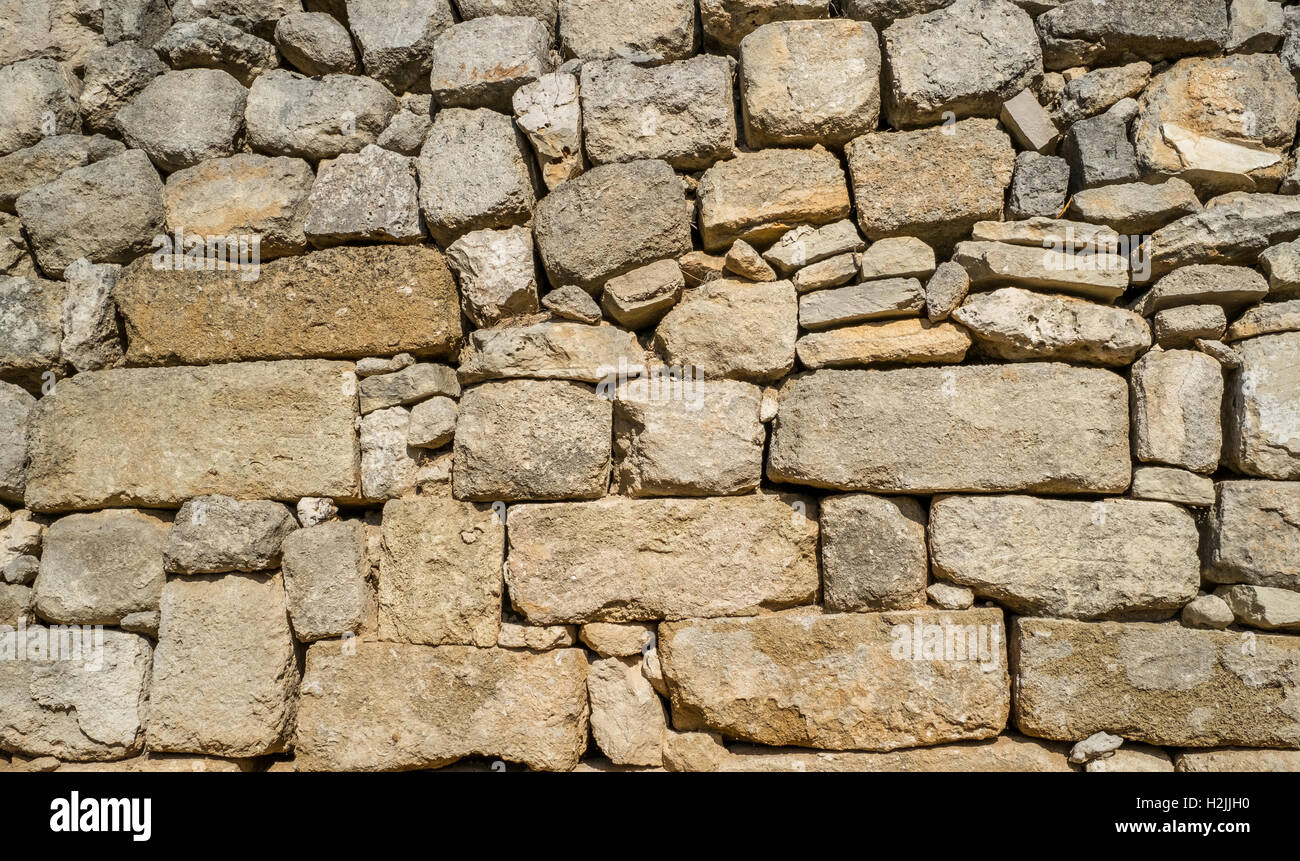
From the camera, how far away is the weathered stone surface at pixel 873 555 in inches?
108

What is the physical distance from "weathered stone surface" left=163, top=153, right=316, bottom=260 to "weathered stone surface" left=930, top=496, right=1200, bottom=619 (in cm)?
272

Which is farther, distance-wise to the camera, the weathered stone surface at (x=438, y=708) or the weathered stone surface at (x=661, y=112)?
the weathered stone surface at (x=661, y=112)

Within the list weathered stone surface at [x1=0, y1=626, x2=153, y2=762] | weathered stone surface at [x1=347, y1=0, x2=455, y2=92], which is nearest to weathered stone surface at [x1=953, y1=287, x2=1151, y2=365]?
weathered stone surface at [x1=347, y1=0, x2=455, y2=92]

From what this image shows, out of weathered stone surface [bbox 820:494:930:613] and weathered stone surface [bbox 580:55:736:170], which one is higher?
weathered stone surface [bbox 580:55:736:170]

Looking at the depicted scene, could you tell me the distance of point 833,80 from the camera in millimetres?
2967

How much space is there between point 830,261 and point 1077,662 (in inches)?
63.1

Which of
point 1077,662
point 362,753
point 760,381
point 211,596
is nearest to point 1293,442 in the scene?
Result: point 1077,662

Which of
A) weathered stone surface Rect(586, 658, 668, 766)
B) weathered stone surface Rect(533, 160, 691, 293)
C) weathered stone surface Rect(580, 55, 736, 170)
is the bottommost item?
weathered stone surface Rect(586, 658, 668, 766)

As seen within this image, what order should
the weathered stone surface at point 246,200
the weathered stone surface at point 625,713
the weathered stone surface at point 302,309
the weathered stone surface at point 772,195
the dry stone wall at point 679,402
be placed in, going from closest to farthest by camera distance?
1. the dry stone wall at point 679,402
2. the weathered stone surface at point 625,713
3. the weathered stone surface at point 772,195
4. the weathered stone surface at point 302,309
5. the weathered stone surface at point 246,200

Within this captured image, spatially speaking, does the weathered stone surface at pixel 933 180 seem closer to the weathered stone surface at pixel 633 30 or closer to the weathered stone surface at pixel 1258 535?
the weathered stone surface at pixel 633 30

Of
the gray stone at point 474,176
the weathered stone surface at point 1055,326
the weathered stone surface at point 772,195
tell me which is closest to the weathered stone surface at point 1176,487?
the weathered stone surface at point 1055,326

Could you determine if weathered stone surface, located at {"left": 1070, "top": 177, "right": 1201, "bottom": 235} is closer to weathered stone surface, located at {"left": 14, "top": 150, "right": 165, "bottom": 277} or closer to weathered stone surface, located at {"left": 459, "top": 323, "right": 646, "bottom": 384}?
weathered stone surface, located at {"left": 459, "top": 323, "right": 646, "bottom": 384}

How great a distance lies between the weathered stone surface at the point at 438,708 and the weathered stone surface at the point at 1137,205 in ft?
7.87

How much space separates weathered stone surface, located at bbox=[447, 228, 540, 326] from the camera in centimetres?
303
